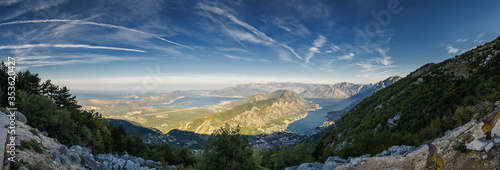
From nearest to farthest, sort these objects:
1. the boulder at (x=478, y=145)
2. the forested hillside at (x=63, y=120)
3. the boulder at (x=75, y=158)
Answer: the boulder at (x=478, y=145)
the boulder at (x=75, y=158)
the forested hillside at (x=63, y=120)

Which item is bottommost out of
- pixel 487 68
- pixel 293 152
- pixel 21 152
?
pixel 293 152

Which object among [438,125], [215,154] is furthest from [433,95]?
[215,154]

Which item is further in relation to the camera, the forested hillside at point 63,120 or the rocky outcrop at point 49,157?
the forested hillside at point 63,120

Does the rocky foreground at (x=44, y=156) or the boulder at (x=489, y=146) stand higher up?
the boulder at (x=489, y=146)

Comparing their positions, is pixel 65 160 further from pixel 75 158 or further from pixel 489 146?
pixel 489 146

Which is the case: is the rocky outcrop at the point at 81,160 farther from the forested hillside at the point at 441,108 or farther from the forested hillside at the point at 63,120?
the forested hillside at the point at 441,108

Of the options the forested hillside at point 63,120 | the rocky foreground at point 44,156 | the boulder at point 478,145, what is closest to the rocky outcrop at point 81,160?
the rocky foreground at point 44,156

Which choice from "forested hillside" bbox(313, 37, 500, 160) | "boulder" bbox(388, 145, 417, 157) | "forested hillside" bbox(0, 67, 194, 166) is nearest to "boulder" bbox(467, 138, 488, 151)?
"boulder" bbox(388, 145, 417, 157)

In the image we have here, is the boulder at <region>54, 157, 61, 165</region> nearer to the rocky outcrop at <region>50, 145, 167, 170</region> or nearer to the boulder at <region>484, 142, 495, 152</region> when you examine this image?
the rocky outcrop at <region>50, 145, 167, 170</region>

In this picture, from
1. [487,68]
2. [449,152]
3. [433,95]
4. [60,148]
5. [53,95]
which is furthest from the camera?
[53,95]

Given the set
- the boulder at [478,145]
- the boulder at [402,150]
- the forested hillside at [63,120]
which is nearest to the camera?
the boulder at [478,145]

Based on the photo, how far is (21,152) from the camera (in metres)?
9.62

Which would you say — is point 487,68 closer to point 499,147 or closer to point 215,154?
point 499,147

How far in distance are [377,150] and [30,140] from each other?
33061 millimetres
